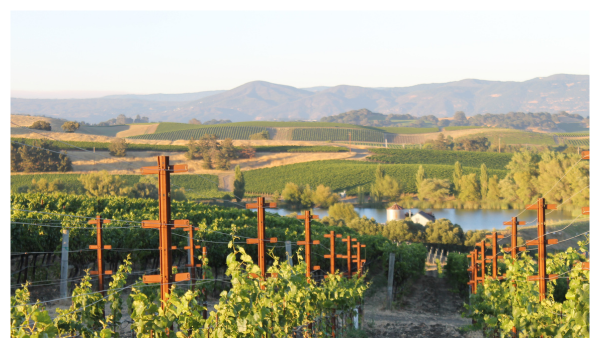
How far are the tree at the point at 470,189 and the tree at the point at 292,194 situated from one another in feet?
69.1

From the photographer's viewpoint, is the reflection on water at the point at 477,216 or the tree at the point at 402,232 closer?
the tree at the point at 402,232

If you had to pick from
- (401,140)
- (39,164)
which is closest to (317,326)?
(39,164)

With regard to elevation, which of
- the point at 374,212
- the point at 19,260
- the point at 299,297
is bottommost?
the point at 374,212

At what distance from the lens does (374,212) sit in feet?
223

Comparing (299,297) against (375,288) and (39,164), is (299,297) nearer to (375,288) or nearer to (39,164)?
(375,288)

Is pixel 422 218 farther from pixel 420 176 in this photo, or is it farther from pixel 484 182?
pixel 420 176

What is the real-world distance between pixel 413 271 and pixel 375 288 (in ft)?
6.10

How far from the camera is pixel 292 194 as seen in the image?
2633 inches

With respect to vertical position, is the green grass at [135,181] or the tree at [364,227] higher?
the green grass at [135,181]

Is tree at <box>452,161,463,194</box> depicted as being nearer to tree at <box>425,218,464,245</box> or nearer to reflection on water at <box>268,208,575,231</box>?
reflection on water at <box>268,208,575,231</box>

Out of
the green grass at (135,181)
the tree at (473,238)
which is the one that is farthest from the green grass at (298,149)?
the tree at (473,238)

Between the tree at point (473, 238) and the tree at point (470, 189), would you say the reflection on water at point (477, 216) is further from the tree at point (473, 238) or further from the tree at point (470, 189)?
the tree at point (473, 238)

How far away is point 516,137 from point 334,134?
38633mm

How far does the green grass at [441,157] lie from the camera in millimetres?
85312
